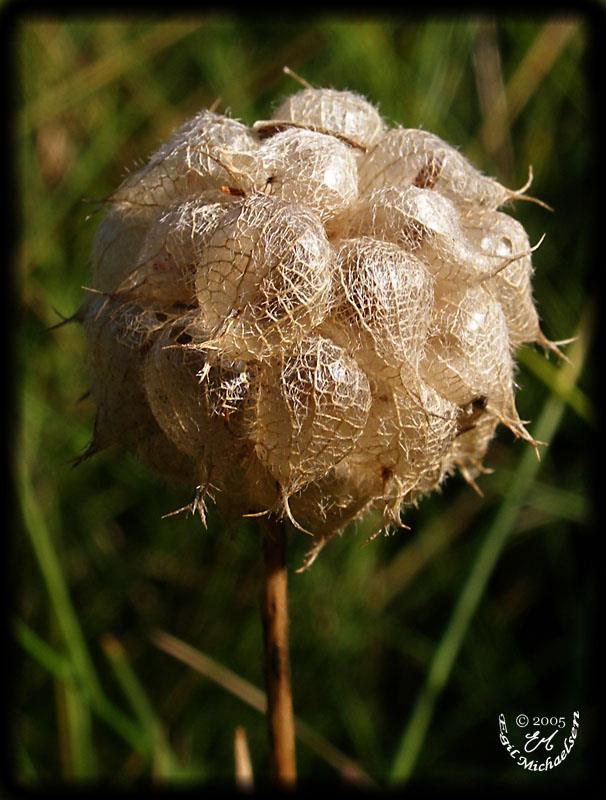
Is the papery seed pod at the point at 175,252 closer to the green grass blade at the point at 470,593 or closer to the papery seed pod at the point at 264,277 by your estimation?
the papery seed pod at the point at 264,277

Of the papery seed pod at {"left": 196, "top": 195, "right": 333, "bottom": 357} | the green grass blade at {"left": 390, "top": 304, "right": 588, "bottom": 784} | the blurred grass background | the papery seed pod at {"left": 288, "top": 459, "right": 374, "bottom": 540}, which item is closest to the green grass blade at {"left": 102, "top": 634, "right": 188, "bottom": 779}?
the blurred grass background

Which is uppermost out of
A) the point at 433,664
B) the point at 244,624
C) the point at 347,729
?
the point at 433,664

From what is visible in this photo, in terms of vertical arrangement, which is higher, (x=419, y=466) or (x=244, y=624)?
(x=419, y=466)

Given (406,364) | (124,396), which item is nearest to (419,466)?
(406,364)

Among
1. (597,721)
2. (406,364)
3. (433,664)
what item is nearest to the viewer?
(406,364)

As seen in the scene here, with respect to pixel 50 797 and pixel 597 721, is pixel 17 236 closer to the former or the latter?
pixel 50 797

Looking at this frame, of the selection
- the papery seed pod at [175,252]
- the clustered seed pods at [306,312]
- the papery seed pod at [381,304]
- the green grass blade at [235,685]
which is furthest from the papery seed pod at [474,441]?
the green grass blade at [235,685]

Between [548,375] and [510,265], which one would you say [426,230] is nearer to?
[510,265]
